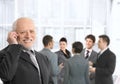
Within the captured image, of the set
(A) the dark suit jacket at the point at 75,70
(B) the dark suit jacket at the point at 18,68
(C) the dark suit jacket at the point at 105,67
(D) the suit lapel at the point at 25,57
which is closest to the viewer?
(B) the dark suit jacket at the point at 18,68

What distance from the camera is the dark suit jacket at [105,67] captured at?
4.77 meters

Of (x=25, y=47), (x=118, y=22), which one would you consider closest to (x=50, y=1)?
(x=118, y=22)

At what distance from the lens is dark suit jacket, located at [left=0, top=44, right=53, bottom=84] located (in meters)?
2.09

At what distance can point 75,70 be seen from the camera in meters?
4.44

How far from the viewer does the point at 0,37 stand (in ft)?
23.0

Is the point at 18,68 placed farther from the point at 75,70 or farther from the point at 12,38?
the point at 75,70

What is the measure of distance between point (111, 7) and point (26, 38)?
539cm

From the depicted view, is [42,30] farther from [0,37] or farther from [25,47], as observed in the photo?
[25,47]

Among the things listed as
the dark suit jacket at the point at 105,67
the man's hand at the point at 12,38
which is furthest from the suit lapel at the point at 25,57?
the dark suit jacket at the point at 105,67

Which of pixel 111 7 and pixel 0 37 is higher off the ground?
pixel 111 7

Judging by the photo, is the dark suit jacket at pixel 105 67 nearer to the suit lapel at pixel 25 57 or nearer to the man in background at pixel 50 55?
the man in background at pixel 50 55

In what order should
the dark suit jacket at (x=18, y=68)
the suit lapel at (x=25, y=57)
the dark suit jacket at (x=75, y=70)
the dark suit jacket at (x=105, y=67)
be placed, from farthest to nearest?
the dark suit jacket at (x=105, y=67)
the dark suit jacket at (x=75, y=70)
the suit lapel at (x=25, y=57)
the dark suit jacket at (x=18, y=68)

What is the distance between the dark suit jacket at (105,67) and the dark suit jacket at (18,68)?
2.60m

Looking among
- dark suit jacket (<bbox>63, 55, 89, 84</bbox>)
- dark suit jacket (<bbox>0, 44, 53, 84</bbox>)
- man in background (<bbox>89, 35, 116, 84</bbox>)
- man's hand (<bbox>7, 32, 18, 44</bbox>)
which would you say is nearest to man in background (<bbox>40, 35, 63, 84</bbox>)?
dark suit jacket (<bbox>63, 55, 89, 84</bbox>)
